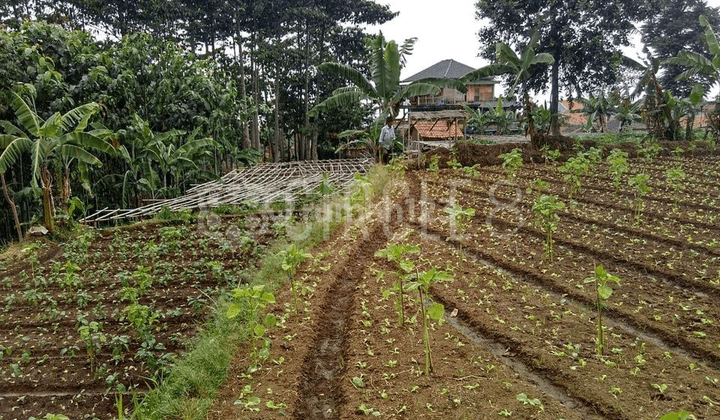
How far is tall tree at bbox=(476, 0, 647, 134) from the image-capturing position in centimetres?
2317

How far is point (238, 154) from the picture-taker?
51.6 feet

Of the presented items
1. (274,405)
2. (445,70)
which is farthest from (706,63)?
(445,70)

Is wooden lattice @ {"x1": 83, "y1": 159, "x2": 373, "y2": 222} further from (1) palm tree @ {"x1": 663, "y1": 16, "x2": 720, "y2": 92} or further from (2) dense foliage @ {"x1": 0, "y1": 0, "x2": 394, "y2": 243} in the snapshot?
(1) palm tree @ {"x1": 663, "y1": 16, "x2": 720, "y2": 92}

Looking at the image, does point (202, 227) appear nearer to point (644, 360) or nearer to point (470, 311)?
point (470, 311)

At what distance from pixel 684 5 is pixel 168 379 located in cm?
3946

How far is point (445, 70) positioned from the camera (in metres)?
35.9

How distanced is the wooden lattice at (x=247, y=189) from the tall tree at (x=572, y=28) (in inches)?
570

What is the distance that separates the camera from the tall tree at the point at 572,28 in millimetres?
23172

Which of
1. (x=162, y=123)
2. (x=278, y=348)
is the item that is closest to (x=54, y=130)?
(x=162, y=123)

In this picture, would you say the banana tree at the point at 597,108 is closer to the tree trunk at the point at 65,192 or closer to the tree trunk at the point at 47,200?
the tree trunk at the point at 65,192

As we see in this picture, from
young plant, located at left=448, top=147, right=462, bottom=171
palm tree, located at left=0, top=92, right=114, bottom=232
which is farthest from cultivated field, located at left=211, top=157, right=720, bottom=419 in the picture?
palm tree, located at left=0, top=92, right=114, bottom=232

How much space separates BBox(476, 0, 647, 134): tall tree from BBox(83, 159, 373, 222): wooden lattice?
1449cm

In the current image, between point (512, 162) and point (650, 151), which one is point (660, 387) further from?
point (650, 151)

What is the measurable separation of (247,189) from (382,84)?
4414 millimetres
